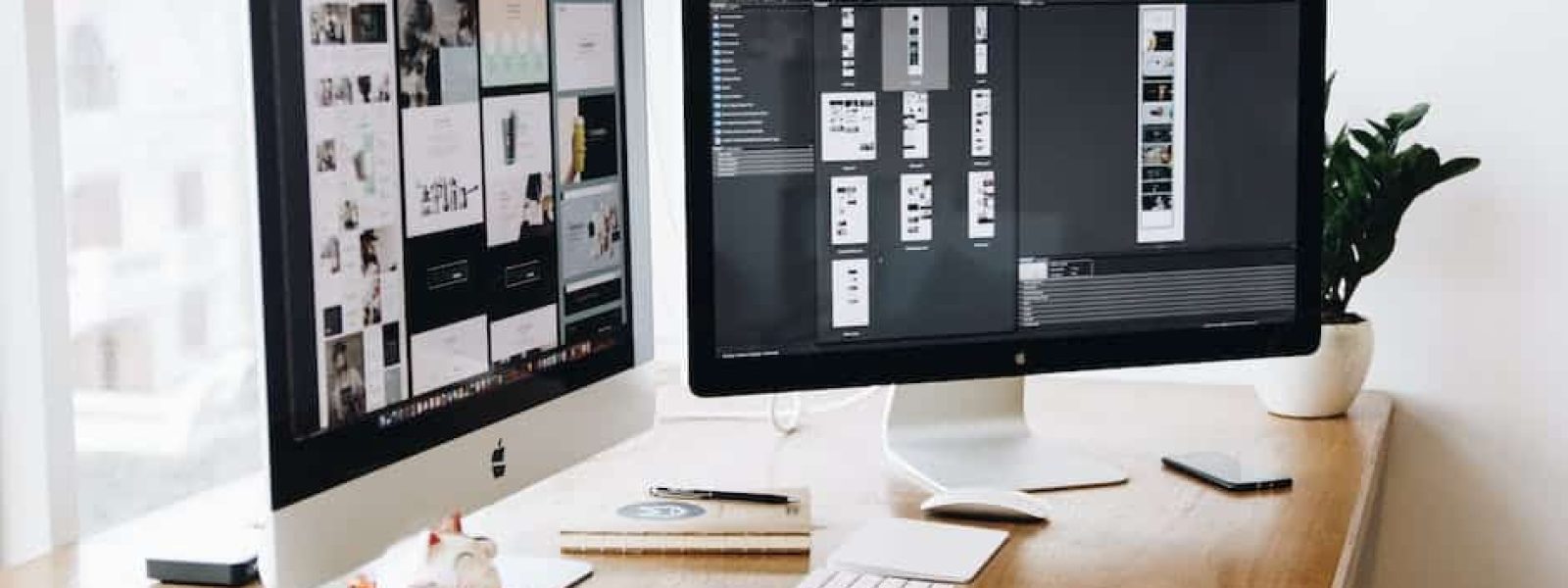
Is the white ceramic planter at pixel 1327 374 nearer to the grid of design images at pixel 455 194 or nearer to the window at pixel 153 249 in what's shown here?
the grid of design images at pixel 455 194

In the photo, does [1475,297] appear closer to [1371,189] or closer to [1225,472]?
[1371,189]

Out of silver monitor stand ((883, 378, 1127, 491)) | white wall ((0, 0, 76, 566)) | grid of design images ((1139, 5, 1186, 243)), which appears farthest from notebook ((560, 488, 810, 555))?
white wall ((0, 0, 76, 566))

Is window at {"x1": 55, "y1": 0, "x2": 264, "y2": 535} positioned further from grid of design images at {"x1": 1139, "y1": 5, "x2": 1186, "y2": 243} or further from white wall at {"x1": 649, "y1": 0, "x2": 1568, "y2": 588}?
white wall at {"x1": 649, "y1": 0, "x2": 1568, "y2": 588}

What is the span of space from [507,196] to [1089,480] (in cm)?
69

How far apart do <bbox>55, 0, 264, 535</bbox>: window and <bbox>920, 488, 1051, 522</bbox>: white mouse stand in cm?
101

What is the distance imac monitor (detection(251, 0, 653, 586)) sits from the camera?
129cm

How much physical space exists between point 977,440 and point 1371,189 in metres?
0.53

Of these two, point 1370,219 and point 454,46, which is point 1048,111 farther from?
point 454,46

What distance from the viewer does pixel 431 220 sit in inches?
55.9

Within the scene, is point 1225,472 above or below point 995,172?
below

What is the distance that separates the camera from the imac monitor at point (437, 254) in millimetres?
1289

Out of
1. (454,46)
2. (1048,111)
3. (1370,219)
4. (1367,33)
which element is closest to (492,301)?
(454,46)

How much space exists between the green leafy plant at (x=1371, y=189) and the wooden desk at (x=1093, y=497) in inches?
7.2

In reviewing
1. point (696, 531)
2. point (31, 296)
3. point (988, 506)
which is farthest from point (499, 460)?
point (31, 296)
